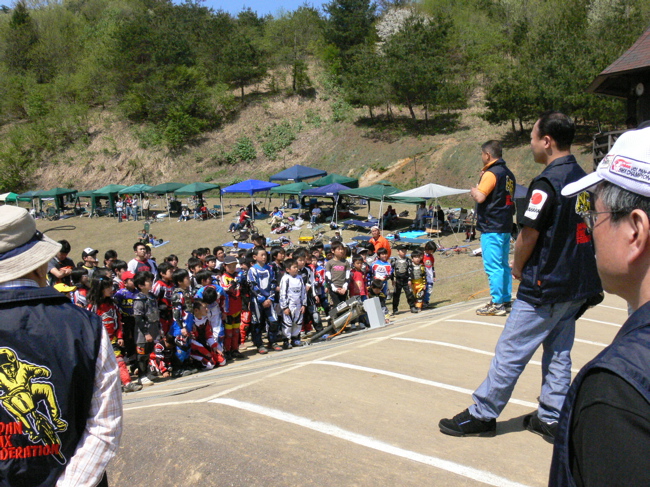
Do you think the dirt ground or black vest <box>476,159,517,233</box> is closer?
black vest <box>476,159,517,233</box>

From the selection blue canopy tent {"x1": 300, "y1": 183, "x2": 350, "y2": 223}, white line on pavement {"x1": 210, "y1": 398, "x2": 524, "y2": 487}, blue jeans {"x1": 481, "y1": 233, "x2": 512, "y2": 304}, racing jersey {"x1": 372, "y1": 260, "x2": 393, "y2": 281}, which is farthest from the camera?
blue canopy tent {"x1": 300, "y1": 183, "x2": 350, "y2": 223}

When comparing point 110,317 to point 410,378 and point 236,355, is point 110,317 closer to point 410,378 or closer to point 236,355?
point 236,355

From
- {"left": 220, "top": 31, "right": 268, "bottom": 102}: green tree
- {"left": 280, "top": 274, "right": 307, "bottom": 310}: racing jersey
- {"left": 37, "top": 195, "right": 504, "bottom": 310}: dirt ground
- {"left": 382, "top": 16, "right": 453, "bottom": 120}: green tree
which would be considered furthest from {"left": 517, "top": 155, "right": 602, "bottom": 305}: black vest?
{"left": 220, "top": 31, "right": 268, "bottom": 102}: green tree

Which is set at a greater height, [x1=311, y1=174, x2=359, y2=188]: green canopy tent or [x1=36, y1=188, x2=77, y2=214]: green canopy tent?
[x1=36, y1=188, x2=77, y2=214]: green canopy tent

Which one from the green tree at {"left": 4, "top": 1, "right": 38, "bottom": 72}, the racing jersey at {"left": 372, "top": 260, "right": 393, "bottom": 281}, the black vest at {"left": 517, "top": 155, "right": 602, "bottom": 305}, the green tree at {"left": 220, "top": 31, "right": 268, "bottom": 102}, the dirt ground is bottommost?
the dirt ground

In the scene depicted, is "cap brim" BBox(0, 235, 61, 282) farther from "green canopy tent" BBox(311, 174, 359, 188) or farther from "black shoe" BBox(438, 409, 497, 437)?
"green canopy tent" BBox(311, 174, 359, 188)

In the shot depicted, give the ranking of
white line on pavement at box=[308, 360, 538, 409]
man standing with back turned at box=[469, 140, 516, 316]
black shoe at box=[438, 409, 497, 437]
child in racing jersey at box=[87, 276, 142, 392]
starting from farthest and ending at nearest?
child in racing jersey at box=[87, 276, 142, 392], man standing with back turned at box=[469, 140, 516, 316], white line on pavement at box=[308, 360, 538, 409], black shoe at box=[438, 409, 497, 437]

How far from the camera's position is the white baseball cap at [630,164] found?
1301 millimetres

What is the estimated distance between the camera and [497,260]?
613 cm

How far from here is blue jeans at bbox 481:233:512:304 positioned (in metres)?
5.95

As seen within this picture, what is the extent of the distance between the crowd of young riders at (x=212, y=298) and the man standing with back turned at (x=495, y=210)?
13.4ft

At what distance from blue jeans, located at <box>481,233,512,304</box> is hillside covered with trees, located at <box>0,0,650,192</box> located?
30.4m

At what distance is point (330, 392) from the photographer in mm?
4301

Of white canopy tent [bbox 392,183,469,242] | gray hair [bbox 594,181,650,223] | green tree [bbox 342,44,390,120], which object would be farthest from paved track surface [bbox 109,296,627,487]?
green tree [bbox 342,44,390,120]
